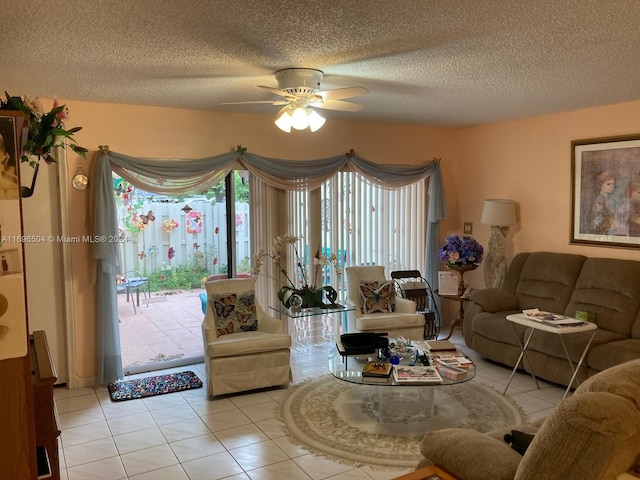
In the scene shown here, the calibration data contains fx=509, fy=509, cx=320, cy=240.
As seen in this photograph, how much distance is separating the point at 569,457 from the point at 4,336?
5.91 ft

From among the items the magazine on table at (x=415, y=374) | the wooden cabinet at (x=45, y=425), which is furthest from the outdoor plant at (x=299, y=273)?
the wooden cabinet at (x=45, y=425)

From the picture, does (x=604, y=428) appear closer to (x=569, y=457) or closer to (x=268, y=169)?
(x=569, y=457)

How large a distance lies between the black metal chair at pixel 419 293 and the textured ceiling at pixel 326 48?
2.13 metres

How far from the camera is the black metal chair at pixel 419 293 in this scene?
566 centimetres

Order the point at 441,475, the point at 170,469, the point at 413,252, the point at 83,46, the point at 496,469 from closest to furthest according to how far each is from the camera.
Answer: the point at 496,469
the point at 441,475
the point at 83,46
the point at 170,469
the point at 413,252

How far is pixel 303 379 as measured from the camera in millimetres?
4551

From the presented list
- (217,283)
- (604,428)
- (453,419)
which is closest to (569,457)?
(604,428)

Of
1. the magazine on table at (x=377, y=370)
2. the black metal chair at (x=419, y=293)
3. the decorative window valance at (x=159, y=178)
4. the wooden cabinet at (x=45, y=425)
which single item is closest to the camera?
the wooden cabinet at (x=45, y=425)

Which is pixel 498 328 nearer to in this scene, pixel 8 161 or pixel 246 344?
pixel 246 344

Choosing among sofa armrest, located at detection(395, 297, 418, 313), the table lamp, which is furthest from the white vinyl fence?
the table lamp

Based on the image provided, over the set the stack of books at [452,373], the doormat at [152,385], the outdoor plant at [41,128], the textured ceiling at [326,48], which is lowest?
the doormat at [152,385]

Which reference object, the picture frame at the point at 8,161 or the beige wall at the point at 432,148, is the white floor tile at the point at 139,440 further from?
the picture frame at the point at 8,161

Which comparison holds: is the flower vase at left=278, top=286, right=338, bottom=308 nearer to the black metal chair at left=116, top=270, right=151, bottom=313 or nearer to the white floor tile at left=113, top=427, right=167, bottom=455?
the black metal chair at left=116, top=270, right=151, bottom=313

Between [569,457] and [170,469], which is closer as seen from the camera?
[569,457]
